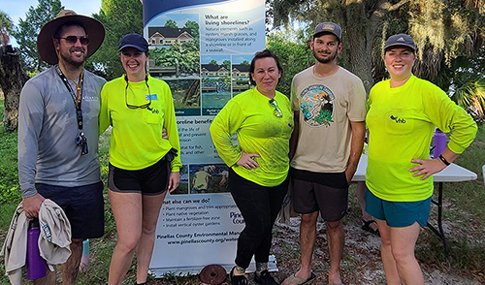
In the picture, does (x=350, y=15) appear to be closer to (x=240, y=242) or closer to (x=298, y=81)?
(x=298, y=81)

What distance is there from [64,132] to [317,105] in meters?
1.87

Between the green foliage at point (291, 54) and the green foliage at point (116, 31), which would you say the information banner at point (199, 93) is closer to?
the green foliage at point (291, 54)

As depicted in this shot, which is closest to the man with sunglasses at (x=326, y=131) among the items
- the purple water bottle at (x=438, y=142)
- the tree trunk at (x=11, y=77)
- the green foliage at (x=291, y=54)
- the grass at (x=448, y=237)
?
the grass at (x=448, y=237)

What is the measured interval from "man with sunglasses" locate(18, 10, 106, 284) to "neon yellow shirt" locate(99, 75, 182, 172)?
11cm

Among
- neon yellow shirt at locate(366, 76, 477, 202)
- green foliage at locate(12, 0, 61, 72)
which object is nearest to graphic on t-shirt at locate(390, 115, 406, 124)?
neon yellow shirt at locate(366, 76, 477, 202)

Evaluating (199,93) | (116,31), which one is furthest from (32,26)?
(199,93)

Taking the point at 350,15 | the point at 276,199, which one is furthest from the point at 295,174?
the point at 350,15

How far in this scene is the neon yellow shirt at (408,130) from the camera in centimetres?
206

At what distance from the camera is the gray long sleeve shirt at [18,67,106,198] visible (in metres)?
2.03

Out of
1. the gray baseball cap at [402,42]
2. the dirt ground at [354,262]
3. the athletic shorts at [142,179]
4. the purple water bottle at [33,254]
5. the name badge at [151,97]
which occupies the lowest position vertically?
the dirt ground at [354,262]

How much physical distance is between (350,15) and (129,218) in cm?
897

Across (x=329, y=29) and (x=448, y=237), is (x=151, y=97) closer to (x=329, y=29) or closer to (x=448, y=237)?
(x=329, y=29)

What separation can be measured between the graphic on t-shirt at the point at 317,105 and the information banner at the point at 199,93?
29.4 inches

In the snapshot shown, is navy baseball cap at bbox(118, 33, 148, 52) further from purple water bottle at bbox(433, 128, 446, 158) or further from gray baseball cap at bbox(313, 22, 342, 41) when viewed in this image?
purple water bottle at bbox(433, 128, 446, 158)
